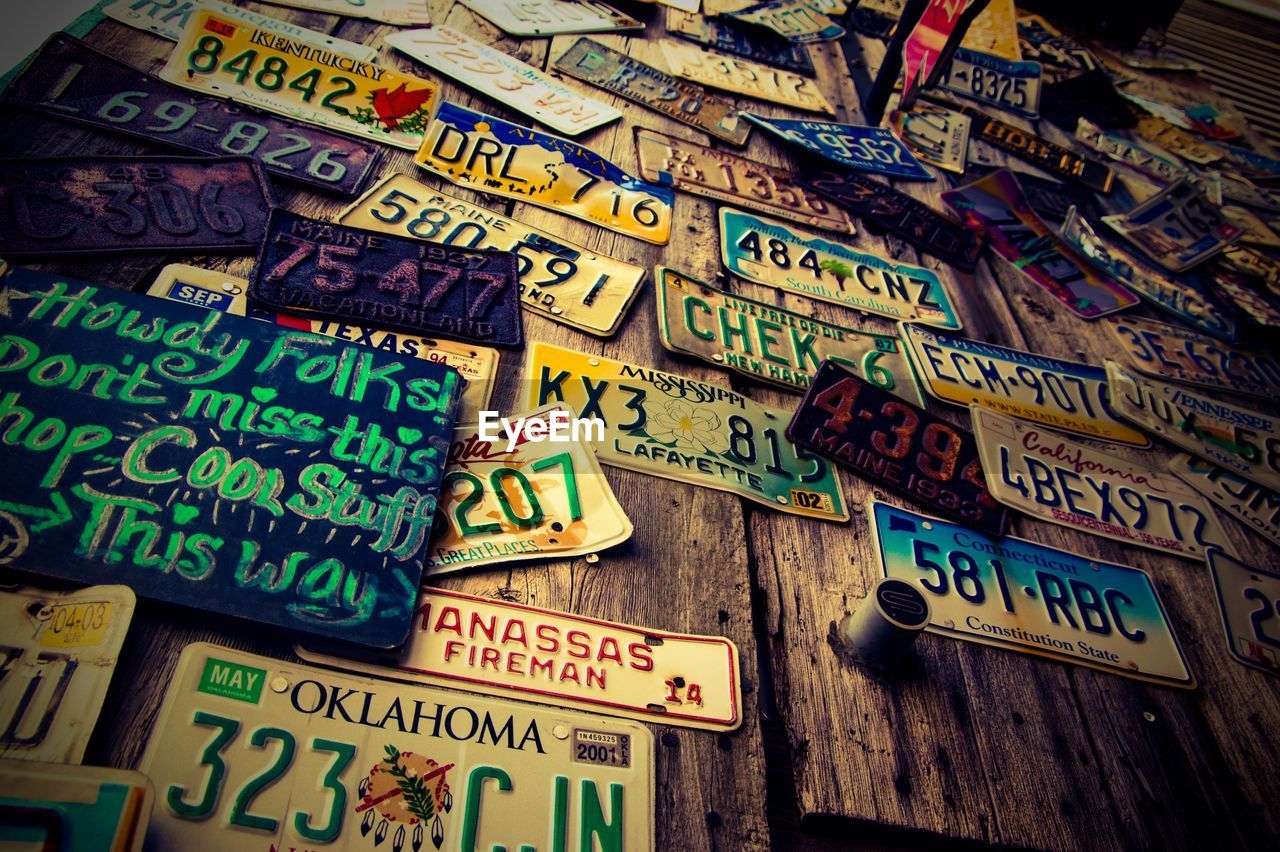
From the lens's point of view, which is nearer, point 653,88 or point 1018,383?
point 1018,383

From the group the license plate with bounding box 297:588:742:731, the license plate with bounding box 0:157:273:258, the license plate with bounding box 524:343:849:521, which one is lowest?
the license plate with bounding box 297:588:742:731

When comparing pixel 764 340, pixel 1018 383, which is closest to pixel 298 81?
pixel 764 340

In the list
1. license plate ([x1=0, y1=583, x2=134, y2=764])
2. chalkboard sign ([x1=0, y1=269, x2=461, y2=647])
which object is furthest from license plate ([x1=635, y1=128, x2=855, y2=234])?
license plate ([x1=0, y1=583, x2=134, y2=764])

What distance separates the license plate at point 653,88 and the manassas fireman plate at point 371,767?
2.66 m

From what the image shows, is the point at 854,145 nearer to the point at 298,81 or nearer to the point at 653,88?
the point at 653,88

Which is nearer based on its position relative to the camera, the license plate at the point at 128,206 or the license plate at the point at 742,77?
the license plate at the point at 128,206

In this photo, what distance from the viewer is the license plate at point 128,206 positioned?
71.4 inches

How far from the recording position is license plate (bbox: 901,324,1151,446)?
2480 mm

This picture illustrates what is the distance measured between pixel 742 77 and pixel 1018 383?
2047 millimetres

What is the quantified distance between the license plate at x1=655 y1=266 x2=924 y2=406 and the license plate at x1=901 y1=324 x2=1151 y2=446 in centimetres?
10

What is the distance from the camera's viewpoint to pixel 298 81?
251cm

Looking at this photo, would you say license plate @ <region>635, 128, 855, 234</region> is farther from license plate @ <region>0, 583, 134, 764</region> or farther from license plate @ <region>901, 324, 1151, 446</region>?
Result: license plate @ <region>0, 583, 134, 764</region>

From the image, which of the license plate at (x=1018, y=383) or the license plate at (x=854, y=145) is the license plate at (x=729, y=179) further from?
the license plate at (x=1018, y=383)

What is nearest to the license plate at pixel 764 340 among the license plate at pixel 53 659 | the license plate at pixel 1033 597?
the license plate at pixel 1033 597
